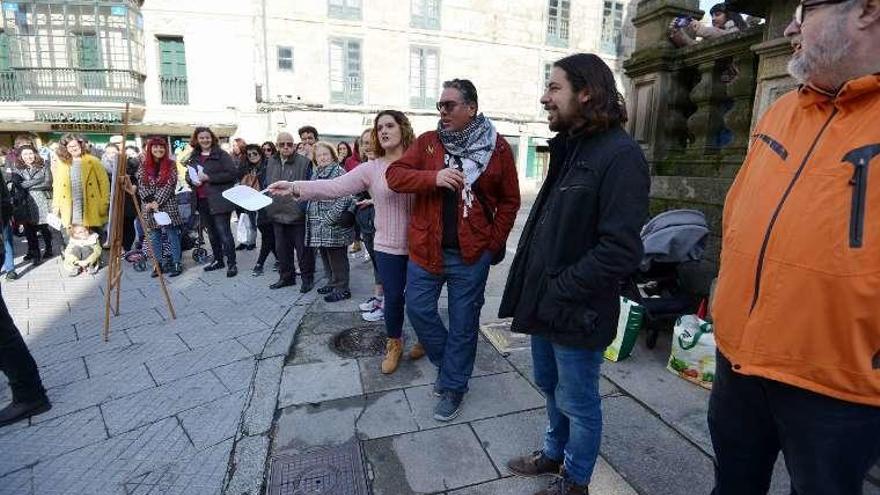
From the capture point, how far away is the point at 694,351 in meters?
3.14

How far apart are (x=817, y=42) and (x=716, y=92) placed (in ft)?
9.71

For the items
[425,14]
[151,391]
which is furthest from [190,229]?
[425,14]

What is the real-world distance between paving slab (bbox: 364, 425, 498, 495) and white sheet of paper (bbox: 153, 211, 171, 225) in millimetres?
4801

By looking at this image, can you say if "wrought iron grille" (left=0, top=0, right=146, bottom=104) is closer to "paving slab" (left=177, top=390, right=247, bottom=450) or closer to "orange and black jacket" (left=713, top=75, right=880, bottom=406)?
"paving slab" (left=177, top=390, right=247, bottom=450)

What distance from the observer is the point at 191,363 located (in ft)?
12.1

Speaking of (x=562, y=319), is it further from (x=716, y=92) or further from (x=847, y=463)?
(x=716, y=92)

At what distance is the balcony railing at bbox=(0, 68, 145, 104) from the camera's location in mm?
16703

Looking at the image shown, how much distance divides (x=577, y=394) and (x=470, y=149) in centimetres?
146

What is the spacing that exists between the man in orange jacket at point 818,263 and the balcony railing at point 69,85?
20.2 m

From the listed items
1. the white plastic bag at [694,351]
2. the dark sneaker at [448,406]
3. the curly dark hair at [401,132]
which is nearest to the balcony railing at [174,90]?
the curly dark hair at [401,132]

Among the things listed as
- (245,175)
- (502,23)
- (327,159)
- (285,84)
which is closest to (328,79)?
(285,84)

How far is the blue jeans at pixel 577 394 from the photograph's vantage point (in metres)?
1.96

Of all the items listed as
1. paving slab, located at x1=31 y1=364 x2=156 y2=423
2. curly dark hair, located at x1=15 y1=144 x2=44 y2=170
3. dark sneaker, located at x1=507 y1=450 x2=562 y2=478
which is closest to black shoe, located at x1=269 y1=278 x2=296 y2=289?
paving slab, located at x1=31 y1=364 x2=156 y2=423

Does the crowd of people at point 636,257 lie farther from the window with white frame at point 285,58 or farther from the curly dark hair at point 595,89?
the window with white frame at point 285,58
